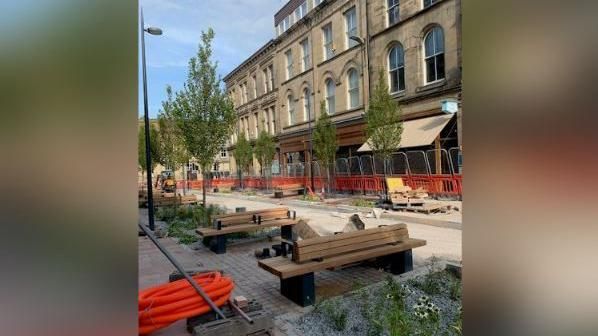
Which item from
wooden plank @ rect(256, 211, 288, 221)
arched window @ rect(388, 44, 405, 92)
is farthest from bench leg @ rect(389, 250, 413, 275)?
arched window @ rect(388, 44, 405, 92)

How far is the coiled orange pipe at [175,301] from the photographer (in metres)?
3.17

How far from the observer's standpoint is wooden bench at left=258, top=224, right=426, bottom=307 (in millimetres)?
4898

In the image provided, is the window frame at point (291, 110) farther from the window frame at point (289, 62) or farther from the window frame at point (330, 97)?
the window frame at point (330, 97)

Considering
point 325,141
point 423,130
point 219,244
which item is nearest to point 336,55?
point 325,141

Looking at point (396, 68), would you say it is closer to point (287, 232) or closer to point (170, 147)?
point (170, 147)

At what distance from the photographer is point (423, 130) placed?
61.0 feet

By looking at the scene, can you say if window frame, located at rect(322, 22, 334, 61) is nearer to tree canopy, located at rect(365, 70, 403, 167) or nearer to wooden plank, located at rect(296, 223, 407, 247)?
tree canopy, located at rect(365, 70, 403, 167)

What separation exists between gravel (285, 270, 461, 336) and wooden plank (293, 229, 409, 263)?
577mm

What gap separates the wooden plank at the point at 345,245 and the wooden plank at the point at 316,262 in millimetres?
74

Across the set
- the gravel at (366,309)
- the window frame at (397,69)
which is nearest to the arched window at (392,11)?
the window frame at (397,69)
